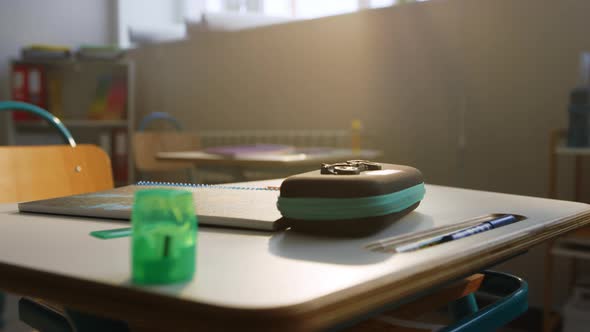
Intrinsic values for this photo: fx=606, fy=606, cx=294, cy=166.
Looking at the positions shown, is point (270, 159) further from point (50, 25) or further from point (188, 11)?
point (50, 25)

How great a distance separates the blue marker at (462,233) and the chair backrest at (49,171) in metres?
0.90

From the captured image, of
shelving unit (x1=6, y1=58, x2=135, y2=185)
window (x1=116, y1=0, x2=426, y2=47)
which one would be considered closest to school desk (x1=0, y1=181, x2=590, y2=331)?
window (x1=116, y1=0, x2=426, y2=47)

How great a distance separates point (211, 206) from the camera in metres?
0.71

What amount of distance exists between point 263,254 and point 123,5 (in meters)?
4.74

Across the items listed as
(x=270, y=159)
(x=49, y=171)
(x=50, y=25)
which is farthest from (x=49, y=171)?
(x=50, y=25)

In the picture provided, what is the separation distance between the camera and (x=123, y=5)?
15.9 feet

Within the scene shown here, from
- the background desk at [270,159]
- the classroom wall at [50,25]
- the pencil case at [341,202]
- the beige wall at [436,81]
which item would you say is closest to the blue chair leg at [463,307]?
the pencil case at [341,202]

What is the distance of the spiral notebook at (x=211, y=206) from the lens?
64 cm

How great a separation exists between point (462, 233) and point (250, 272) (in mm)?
250

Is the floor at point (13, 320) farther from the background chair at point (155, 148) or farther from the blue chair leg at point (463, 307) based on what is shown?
the background chair at point (155, 148)

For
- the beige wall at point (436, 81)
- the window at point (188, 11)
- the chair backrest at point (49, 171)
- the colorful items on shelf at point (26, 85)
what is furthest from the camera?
the colorful items on shelf at point (26, 85)

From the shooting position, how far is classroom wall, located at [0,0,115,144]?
436cm

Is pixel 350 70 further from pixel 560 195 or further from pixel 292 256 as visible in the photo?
pixel 292 256

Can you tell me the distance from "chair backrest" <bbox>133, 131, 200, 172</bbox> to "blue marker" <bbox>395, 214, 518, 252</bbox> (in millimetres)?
2288
